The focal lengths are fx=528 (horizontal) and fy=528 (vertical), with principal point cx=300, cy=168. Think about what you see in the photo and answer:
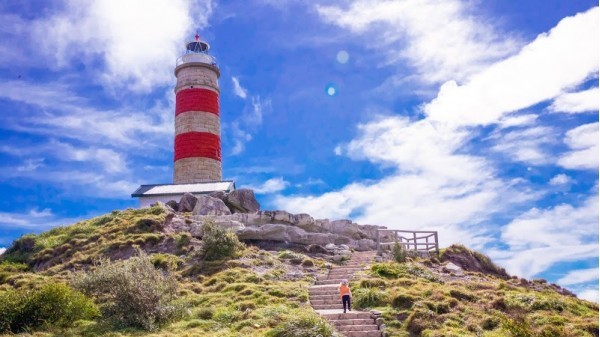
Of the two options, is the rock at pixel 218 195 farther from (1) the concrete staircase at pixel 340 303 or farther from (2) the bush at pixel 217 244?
(1) the concrete staircase at pixel 340 303

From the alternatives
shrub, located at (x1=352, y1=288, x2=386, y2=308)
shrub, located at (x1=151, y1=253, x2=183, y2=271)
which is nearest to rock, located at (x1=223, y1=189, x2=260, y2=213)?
shrub, located at (x1=151, y1=253, x2=183, y2=271)

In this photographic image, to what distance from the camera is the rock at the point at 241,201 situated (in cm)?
3966

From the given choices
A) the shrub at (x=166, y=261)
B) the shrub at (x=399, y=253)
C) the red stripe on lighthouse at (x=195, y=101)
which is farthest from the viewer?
the red stripe on lighthouse at (x=195, y=101)

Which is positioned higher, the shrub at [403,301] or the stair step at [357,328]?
the shrub at [403,301]

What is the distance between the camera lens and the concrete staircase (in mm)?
18281

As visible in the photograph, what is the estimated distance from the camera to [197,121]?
48.8m

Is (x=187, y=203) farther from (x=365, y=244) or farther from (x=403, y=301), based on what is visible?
(x=403, y=301)

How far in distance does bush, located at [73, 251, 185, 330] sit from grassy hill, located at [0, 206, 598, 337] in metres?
0.13

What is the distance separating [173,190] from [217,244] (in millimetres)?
17957

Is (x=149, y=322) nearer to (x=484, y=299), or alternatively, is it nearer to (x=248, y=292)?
(x=248, y=292)

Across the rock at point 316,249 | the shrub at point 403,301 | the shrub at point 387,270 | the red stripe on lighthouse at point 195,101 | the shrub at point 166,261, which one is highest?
the red stripe on lighthouse at point 195,101

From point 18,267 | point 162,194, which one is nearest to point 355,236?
point 162,194

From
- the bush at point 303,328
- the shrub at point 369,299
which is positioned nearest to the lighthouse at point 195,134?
the shrub at point 369,299

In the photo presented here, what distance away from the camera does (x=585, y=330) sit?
681 inches
